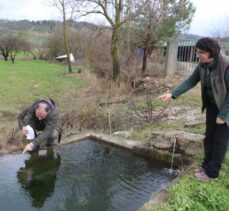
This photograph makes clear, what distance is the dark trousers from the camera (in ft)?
12.2

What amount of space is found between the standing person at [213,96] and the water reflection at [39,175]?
1.92m

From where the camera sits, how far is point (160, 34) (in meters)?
15.4

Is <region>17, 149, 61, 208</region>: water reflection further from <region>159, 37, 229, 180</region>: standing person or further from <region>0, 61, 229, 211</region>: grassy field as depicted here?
<region>159, 37, 229, 180</region>: standing person

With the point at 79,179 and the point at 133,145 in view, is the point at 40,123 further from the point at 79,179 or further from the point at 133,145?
the point at 133,145

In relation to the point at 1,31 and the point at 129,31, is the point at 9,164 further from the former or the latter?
the point at 1,31

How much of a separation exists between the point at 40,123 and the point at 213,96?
2.86 m

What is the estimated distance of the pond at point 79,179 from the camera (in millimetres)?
3965

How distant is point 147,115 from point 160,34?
28.4ft

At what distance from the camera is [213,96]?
3570mm

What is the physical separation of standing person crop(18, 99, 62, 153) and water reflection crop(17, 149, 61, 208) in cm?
23

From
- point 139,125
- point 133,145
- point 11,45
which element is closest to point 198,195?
point 133,145

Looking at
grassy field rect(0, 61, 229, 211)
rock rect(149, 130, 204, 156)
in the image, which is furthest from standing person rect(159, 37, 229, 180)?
rock rect(149, 130, 204, 156)

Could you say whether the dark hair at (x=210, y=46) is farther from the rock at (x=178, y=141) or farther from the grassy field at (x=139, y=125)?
the rock at (x=178, y=141)

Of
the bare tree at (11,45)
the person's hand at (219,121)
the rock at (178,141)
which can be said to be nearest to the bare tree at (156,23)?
the rock at (178,141)
